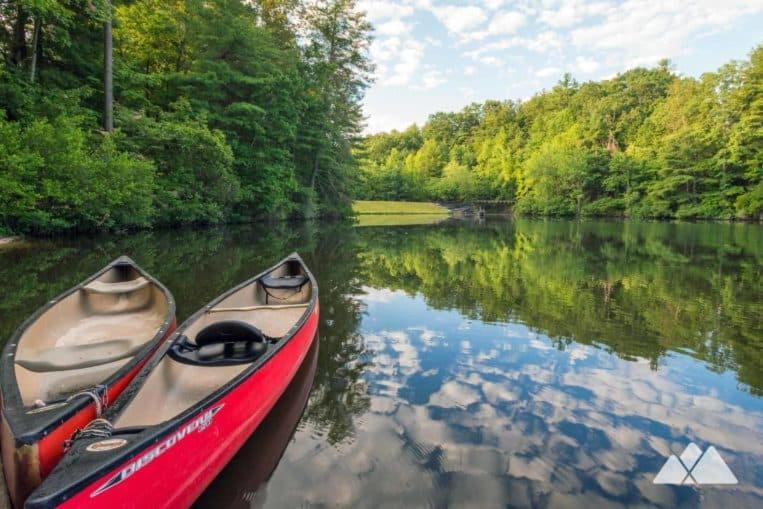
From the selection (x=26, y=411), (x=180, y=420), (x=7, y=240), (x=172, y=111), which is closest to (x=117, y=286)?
(x=26, y=411)

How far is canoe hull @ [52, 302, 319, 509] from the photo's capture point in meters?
2.18

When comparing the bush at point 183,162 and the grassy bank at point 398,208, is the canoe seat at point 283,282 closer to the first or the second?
the bush at point 183,162

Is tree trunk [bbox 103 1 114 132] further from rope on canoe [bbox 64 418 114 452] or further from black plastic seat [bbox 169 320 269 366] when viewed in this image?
rope on canoe [bbox 64 418 114 452]

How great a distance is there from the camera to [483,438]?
402 centimetres

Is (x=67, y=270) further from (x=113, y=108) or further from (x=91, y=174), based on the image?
(x=113, y=108)

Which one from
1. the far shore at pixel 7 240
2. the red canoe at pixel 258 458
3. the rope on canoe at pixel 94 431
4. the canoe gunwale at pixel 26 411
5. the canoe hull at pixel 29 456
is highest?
the canoe gunwale at pixel 26 411

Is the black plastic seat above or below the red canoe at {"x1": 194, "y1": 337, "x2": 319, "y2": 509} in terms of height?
above

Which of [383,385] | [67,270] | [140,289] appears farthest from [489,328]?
[67,270]

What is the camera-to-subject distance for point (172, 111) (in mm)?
23781

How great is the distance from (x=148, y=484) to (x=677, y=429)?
460cm

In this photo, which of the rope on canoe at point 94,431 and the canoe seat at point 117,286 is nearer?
the rope on canoe at point 94,431

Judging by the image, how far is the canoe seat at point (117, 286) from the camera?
19.8ft

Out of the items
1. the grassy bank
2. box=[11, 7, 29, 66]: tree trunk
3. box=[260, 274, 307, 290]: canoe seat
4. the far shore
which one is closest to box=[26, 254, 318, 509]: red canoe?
box=[260, 274, 307, 290]: canoe seat

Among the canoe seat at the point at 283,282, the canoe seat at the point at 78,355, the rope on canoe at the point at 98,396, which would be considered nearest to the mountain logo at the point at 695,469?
the rope on canoe at the point at 98,396
